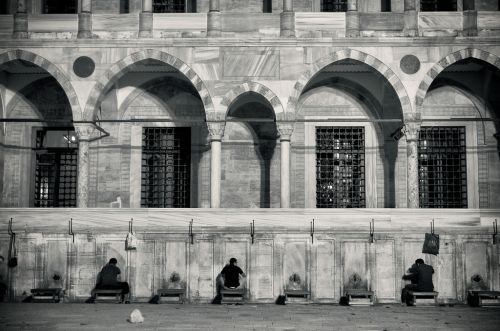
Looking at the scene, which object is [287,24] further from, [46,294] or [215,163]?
[46,294]

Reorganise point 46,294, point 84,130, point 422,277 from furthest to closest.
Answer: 1. point 84,130
2. point 46,294
3. point 422,277

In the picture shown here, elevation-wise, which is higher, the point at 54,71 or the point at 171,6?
the point at 171,6

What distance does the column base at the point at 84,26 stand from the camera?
22.0 m

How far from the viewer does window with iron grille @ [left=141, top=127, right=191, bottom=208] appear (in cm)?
2466

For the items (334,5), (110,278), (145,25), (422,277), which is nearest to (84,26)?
(145,25)

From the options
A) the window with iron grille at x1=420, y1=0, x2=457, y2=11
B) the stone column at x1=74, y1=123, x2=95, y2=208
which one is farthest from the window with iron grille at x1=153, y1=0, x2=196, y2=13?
the window with iron grille at x1=420, y1=0, x2=457, y2=11

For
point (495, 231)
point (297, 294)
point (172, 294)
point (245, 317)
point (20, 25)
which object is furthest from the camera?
point (20, 25)

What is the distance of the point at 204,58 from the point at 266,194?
5.03m

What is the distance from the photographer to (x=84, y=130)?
71.8 ft

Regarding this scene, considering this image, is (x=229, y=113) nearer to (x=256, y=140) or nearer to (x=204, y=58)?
(x=256, y=140)

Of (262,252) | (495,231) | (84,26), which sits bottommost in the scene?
(262,252)

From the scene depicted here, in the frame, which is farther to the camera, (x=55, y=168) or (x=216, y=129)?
(x=55, y=168)

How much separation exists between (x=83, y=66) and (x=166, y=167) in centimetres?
462

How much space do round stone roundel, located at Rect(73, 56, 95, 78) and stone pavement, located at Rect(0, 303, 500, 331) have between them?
7.17 metres
